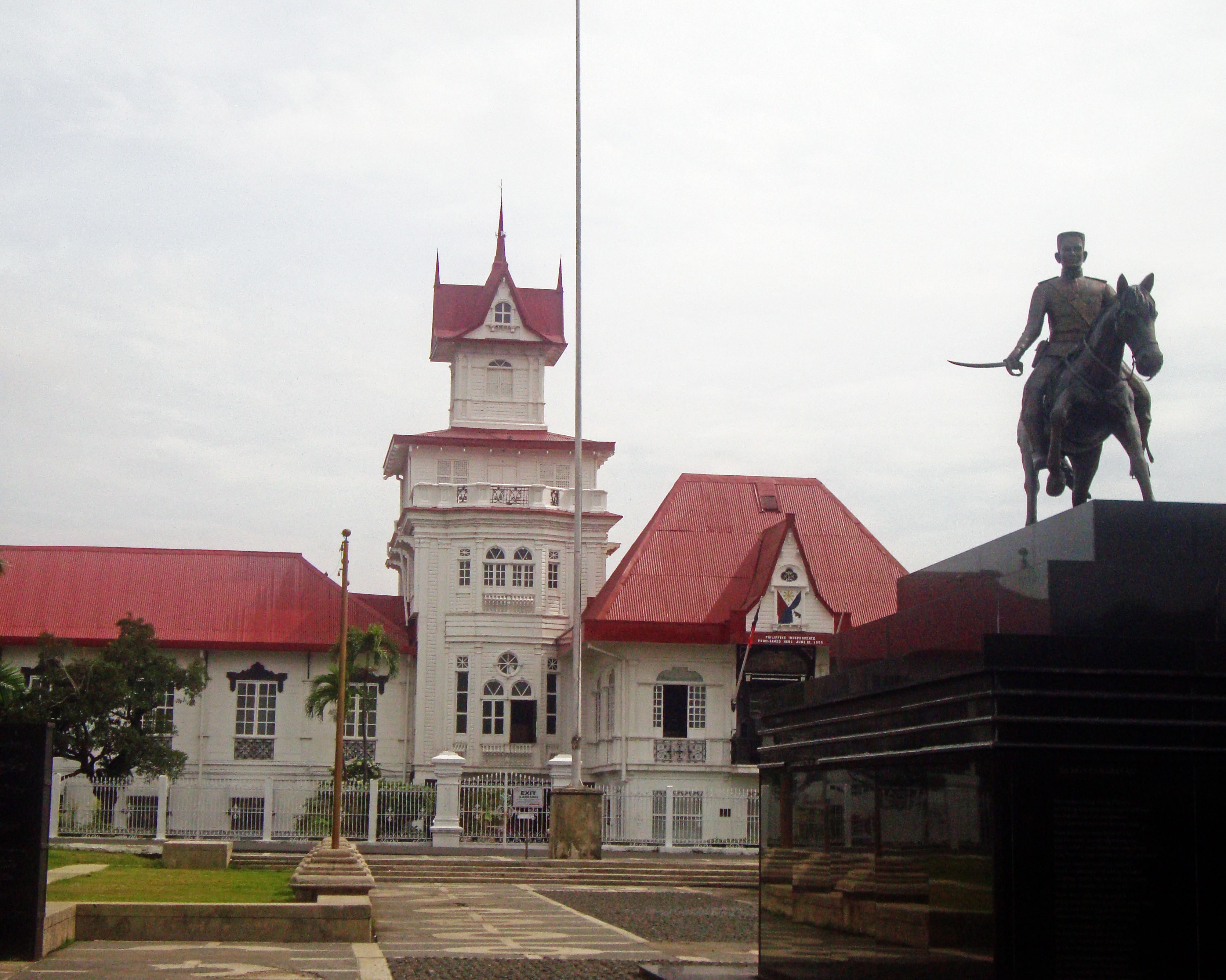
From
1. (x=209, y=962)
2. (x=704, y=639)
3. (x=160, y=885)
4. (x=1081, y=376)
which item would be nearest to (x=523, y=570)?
(x=704, y=639)

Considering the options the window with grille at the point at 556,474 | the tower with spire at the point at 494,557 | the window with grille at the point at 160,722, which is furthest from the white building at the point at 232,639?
the window with grille at the point at 556,474

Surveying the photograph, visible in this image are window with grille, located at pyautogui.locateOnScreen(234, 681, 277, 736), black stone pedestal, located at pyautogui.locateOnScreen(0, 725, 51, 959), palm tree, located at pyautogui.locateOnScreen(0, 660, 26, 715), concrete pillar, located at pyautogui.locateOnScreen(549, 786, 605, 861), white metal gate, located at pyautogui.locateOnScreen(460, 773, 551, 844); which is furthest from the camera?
window with grille, located at pyautogui.locateOnScreen(234, 681, 277, 736)

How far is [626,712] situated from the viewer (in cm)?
4481

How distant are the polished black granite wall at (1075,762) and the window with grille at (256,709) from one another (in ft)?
133

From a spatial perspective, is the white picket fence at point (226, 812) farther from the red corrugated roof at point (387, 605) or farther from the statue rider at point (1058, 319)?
the statue rider at point (1058, 319)

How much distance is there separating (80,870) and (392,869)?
24.8ft

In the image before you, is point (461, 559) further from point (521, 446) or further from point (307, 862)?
point (307, 862)

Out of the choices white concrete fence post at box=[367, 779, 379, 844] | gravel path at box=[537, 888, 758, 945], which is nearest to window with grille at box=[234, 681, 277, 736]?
white concrete fence post at box=[367, 779, 379, 844]

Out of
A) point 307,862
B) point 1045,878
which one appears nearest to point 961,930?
point 1045,878

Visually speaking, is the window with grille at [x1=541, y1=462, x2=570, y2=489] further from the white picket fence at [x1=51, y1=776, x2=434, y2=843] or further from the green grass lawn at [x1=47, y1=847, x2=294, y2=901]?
the green grass lawn at [x1=47, y1=847, x2=294, y2=901]

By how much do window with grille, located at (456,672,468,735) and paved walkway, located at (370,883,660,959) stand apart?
2125cm

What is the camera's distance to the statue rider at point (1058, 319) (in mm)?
11805

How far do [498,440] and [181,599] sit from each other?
11170mm

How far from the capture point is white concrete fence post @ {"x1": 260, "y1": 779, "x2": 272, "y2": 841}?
121ft
